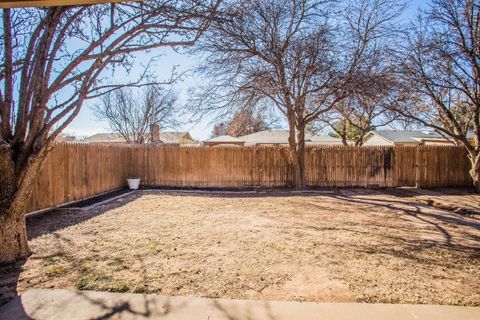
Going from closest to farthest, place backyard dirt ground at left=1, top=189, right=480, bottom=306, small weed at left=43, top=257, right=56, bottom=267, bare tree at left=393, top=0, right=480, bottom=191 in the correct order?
1. backyard dirt ground at left=1, top=189, right=480, bottom=306
2. small weed at left=43, top=257, right=56, bottom=267
3. bare tree at left=393, top=0, right=480, bottom=191

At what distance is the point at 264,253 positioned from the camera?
14.1 feet

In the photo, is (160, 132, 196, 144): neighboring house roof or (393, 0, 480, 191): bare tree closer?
(393, 0, 480, 191): bare tree

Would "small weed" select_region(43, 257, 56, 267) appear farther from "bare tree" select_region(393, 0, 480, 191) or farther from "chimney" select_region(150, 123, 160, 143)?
"chimney" select_region(150, 123, 160, 143)

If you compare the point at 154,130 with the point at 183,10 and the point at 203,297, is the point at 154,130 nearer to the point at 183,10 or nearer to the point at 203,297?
the point at 183,10

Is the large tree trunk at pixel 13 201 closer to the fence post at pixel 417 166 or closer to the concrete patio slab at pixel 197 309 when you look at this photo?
the concrete patio slab at pixel 197 309

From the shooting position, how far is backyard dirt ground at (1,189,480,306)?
318 cm

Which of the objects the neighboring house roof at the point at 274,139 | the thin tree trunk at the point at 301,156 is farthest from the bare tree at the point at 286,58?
the neighboring house roof at the point at 274,139

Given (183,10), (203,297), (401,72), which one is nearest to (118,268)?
(203,297)

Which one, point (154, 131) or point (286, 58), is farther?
point (154, 131)

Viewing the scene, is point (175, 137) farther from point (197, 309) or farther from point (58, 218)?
point (197, 309)

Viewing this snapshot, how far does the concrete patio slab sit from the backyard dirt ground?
0.19 meters

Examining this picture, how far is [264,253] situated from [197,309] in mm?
1761

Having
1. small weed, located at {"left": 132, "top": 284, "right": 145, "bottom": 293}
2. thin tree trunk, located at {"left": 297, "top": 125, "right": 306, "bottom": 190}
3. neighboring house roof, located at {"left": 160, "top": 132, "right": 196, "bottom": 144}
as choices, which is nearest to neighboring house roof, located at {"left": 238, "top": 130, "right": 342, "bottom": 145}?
thin tree trunk, located at {"left": 297, "top": 125, "right": 306, "bottom": 190}

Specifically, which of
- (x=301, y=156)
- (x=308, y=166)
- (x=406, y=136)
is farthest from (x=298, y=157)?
(x=406, y=136)
